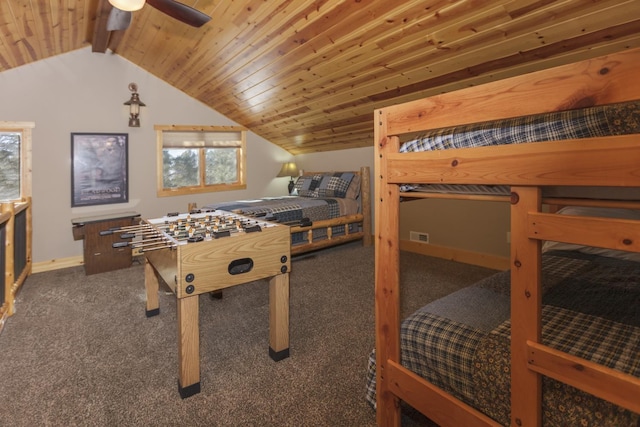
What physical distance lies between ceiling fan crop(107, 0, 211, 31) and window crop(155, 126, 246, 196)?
2388mm

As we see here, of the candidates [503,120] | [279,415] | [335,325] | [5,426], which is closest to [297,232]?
[335,325]

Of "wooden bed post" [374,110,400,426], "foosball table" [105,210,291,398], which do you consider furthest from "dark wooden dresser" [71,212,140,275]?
"wooden bed post" [374,110,400,426]

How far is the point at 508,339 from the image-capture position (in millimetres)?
998

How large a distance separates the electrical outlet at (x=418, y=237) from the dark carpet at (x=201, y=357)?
94 cm

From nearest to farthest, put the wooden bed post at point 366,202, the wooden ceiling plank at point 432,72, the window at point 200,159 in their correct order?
the wooden ceiling plank at point 432,72, the wooden bed post at point 366,202, the window at point 200,159

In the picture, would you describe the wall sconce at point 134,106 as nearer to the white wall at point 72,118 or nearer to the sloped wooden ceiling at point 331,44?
the white wall at point 72,118

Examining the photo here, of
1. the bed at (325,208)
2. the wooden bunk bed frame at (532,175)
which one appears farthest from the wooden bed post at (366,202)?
the wooden bunk bed frame at (532,175)

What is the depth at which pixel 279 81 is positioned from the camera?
3.60m

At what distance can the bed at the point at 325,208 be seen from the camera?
3.86 metres

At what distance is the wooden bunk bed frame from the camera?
0.68m

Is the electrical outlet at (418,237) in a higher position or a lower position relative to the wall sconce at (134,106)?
lower

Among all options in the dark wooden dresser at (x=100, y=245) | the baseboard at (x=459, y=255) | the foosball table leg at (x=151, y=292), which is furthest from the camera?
the dark wooden dresser at (x=100, y=245)

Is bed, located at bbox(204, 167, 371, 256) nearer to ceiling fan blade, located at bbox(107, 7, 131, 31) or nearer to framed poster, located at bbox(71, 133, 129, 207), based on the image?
framed poster, located at bbox(71, 133, 129, 207)

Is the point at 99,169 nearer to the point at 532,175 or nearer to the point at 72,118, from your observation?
the point at 72,118
